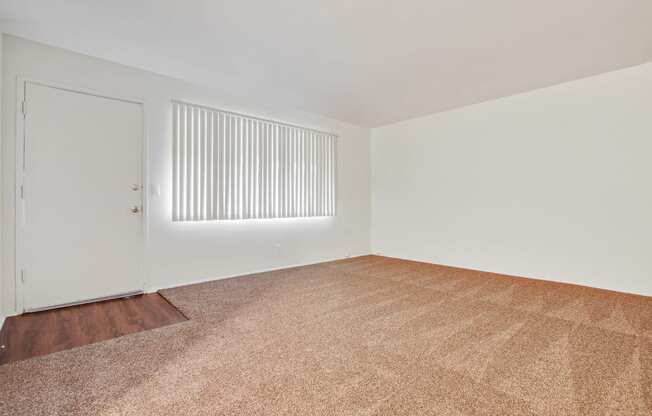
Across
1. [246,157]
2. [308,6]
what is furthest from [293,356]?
[246,157]

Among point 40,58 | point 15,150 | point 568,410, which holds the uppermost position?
point 40,58

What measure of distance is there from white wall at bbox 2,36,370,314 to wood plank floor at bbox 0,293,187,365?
0.39 metres

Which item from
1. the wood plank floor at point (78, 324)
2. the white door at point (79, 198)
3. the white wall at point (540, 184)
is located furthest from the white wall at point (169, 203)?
the white wall at point (540, 184)

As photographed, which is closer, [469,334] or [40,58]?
[469,334]

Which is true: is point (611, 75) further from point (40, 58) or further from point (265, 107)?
point (40, 58)

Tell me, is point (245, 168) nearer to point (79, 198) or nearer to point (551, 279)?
point (79, 198)

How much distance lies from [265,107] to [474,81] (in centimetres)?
292

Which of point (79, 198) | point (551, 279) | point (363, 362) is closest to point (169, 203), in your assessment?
point (79, 198)

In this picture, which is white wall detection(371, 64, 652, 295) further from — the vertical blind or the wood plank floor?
the wood plank floor

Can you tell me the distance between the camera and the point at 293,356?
205cm

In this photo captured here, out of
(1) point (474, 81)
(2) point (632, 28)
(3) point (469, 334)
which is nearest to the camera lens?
(3) point (469, 334)

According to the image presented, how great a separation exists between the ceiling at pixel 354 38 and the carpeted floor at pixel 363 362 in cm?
261

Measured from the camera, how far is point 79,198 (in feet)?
10.4

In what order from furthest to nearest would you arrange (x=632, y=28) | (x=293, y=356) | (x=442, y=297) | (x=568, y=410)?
1. (x=442, y=297)
2. (x=632, y=28)
3. (x=293, y=356)
4. (x=568, y=410)
